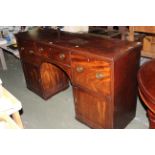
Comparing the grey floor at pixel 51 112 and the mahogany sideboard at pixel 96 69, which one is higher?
the mahogany sideboard at pixel 96 69

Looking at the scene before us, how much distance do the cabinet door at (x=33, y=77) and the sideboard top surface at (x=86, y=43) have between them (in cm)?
39

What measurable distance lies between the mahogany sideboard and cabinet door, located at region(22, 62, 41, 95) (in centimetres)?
16

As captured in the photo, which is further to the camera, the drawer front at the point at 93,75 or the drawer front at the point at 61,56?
the drawer front at the point at 61,56

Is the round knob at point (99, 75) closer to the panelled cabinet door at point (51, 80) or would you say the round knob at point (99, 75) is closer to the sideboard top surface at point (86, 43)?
the sideboard top surface at point (86, 43)

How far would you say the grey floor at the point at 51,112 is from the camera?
6.78ft

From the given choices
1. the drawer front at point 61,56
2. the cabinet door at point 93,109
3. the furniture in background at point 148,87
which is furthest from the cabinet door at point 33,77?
the furniture in background at point 148,87

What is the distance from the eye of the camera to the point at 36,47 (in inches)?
84.1

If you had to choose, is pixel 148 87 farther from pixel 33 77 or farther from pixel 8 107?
pixel 33 77

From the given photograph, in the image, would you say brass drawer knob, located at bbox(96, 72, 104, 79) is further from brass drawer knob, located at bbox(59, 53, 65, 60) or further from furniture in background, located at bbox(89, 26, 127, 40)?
furniture in background, located at bbox(89, 26, 127, 40)

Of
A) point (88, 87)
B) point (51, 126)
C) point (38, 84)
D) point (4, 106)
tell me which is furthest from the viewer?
point (38, 84)

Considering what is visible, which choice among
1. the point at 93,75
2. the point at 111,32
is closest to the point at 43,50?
the point at 93,75
